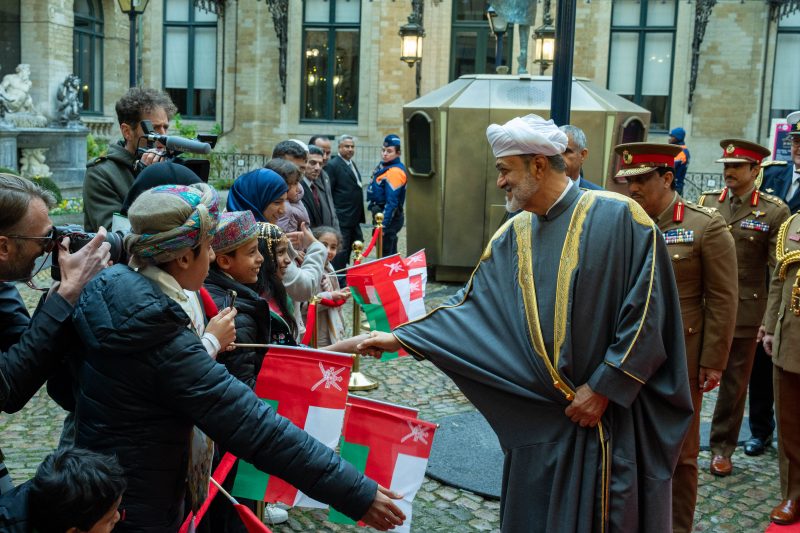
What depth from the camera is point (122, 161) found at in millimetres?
4758

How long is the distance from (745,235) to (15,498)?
4.83 m

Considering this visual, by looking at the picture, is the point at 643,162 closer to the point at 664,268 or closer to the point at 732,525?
the point at 664,268

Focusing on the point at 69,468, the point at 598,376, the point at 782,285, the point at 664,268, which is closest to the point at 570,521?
the point at 598,376

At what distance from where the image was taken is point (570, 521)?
3025 millimetres

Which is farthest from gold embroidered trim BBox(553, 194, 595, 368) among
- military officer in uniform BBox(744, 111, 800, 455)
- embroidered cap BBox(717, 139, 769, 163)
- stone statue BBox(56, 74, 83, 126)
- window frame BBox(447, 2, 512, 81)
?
window frame BBox(447, 2, 512, 81)

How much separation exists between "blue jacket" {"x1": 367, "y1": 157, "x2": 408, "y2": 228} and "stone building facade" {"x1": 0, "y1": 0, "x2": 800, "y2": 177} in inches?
466

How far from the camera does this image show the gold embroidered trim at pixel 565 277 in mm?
3082

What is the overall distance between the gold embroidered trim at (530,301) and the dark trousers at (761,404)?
344 centimetres

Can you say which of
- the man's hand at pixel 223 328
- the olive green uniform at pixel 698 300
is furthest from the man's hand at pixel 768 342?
the man's hand at pixel 223 328

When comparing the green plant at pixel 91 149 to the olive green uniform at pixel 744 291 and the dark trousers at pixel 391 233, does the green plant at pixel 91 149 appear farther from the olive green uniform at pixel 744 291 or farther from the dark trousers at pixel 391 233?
the olive green uniform at pixel 744 291

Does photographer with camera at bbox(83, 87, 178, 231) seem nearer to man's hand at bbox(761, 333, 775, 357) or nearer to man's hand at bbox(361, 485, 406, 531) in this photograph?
man's hand at bbox(361, 485, 406, 531)

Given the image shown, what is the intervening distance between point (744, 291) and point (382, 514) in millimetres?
3935

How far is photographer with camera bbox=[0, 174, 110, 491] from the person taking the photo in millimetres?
2641

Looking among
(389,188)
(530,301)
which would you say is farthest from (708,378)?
(389,188)
